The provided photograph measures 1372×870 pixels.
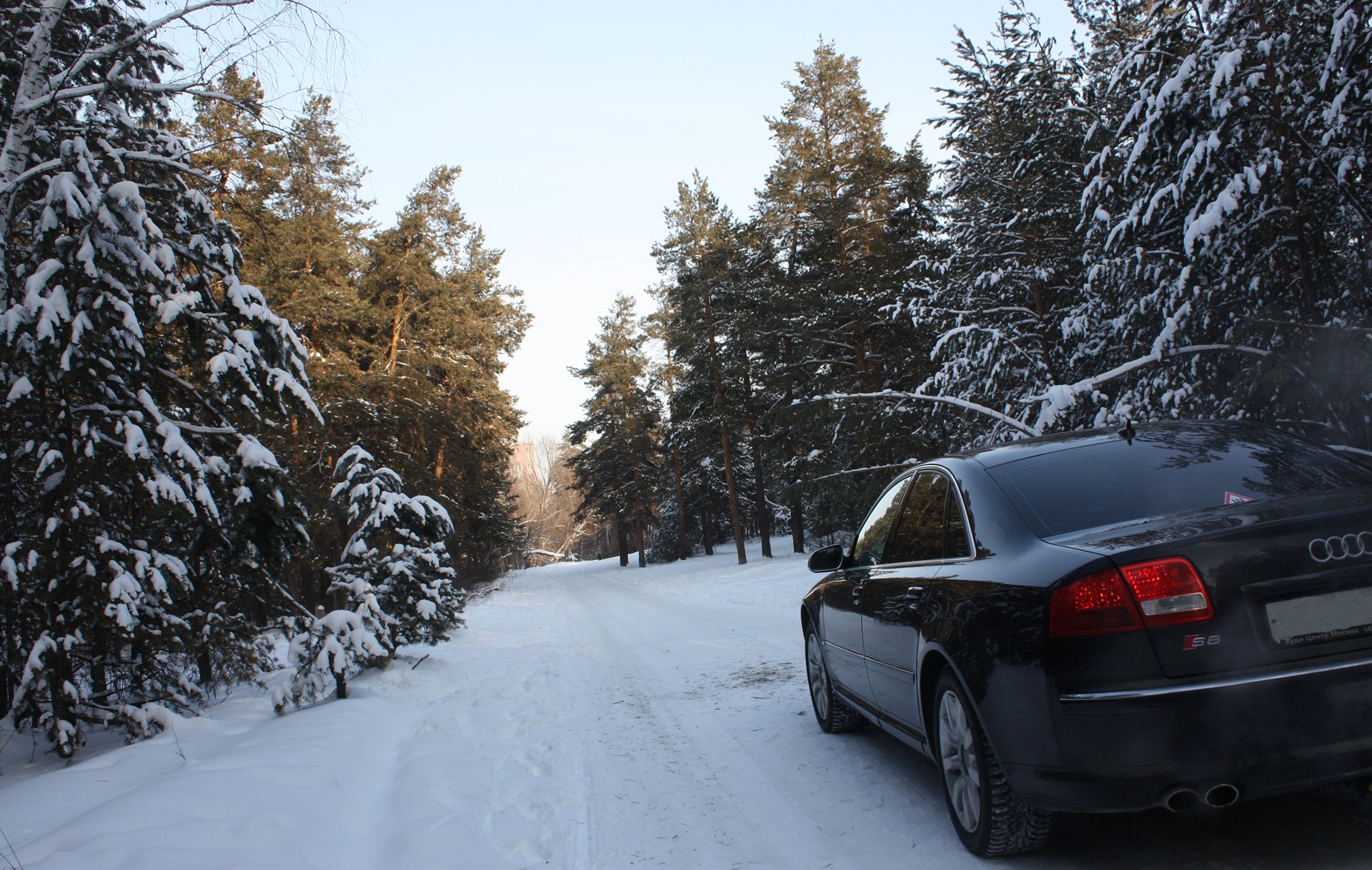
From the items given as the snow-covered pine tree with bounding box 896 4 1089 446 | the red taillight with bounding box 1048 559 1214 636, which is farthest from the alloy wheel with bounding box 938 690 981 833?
the snow-covered pine tree with bounding box 896 4 1089 446

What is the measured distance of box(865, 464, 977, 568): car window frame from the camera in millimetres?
3510

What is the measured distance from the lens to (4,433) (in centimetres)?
616

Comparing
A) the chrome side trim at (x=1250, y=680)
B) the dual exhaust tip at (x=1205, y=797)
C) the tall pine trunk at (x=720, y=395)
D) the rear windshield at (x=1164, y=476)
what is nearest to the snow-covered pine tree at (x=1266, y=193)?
the rear windshield at (x=1164, y=476)

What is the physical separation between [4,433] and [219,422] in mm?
1464

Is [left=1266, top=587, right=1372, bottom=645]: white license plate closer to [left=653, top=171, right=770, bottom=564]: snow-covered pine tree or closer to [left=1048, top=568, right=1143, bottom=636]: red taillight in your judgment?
[left=1048, top=568, right=1143, bottom=636]: red taillight

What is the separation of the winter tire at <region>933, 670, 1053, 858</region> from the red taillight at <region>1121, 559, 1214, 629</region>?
818 mm

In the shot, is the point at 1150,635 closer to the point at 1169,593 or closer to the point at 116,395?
the point at 1169,593

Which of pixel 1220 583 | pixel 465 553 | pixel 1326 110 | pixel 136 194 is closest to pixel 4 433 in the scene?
pixel 136 194

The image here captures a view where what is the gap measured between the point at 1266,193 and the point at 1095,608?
274 inches

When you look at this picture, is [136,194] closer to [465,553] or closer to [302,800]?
[302,800]

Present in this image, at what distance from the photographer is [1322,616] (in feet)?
8.45

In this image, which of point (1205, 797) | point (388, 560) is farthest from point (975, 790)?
point (388, 560)

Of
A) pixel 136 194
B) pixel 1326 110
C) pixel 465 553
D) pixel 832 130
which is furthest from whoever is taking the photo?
pixel 465 553

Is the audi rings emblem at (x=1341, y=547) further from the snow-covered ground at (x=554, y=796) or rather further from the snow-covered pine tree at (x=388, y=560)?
the snow-covered pine tree at (x=388, y=560)
